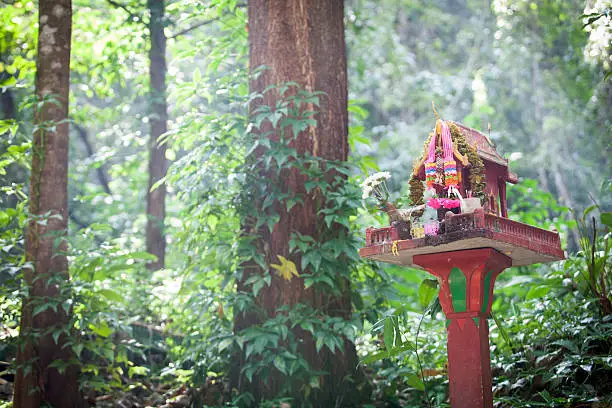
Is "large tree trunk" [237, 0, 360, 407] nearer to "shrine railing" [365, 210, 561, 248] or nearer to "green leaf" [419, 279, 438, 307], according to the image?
"green leaf" [419, 279, 438, 307]

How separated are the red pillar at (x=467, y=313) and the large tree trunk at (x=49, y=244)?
274cm

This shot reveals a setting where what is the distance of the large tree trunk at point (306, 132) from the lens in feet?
15.6

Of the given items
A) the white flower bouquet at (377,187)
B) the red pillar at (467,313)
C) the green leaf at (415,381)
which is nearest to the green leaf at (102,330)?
the green leaf at (415,381)

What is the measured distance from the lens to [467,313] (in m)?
3.58

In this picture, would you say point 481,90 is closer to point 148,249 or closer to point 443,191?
point 148,249

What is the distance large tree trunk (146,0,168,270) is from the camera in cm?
786

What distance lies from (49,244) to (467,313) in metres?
3.19

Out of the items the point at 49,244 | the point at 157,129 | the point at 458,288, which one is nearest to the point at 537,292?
the point at 458,288

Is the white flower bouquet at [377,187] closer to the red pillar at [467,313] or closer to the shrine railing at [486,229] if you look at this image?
the shrine railing at [486,229]

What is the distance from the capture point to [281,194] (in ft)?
15.9

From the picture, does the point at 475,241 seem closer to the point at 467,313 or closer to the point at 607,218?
the point at 467,313

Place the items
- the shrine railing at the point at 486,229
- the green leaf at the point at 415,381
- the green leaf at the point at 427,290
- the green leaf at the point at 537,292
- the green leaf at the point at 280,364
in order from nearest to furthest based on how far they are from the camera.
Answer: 1. the shrine railing at the point at 486,229
2. the green leaf at the point at 427,290
3. the green leaf at the point at 415,381
4. the green leaf at the point at 280,364
5. the green leaf at the point at 537,292

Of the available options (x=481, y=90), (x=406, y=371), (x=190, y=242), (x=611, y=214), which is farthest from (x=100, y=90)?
(x=481, y=90)

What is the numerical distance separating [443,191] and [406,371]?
1653mm
